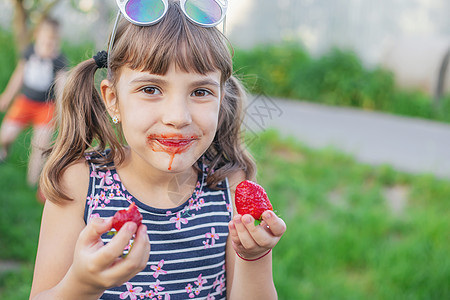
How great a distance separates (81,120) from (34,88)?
11.2 ft

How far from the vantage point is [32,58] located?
5051 mm

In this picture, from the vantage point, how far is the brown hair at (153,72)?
4.83 feet

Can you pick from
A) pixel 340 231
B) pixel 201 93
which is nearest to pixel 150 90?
pixel 201 93

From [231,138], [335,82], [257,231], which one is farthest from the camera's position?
[335,82]

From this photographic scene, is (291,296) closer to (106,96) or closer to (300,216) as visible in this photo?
(300,216)

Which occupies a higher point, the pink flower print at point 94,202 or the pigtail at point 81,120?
the pigtail at point 81,120

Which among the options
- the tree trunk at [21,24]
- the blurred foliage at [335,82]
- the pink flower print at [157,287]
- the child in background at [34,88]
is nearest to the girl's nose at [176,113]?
the pink flower print at [157,287]

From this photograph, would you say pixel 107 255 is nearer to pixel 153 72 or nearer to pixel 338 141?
pixel 153 72

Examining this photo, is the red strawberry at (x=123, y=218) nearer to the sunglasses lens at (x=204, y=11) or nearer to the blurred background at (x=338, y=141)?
the sunglasses lens at (x=204, y=11)

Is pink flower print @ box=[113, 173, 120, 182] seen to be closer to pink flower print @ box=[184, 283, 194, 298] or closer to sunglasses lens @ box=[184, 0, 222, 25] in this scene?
pink flower print @ box=[184, 283, 194, 298]

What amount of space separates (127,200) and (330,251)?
2145 mm

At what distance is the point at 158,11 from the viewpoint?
59.0 inches

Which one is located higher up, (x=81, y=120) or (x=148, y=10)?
(x=148, y=10)

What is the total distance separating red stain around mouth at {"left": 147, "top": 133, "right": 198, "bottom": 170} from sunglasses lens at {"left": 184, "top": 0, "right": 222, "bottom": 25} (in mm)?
330
